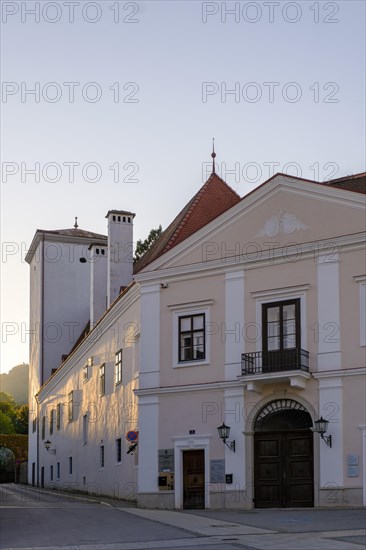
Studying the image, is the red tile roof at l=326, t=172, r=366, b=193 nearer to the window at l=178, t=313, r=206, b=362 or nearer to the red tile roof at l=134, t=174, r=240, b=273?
the red tile roof at l=134, t=174, r=240, b=273

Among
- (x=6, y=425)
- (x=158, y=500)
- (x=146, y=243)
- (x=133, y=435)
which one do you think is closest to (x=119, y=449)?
(x=133, y=435)

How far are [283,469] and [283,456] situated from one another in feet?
1.33

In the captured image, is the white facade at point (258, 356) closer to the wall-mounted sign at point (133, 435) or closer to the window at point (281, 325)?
the window at point (281, 325)

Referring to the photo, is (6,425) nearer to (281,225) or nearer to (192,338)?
(192,338)

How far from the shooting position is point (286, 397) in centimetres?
3250

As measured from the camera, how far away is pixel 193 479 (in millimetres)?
33844

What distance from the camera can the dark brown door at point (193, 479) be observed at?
110 feet

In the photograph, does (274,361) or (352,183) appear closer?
(274,361)

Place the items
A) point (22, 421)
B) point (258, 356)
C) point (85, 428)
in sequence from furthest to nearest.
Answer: point (22, 421) < point (85, 428) < point (258, 356)

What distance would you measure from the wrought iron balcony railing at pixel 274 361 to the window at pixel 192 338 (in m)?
1.96

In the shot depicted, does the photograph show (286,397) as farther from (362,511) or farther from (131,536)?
(131,536)

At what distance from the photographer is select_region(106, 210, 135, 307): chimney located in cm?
4669

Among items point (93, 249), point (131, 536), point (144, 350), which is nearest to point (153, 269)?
point (144, 350)

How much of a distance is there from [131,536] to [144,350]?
13267 mm
